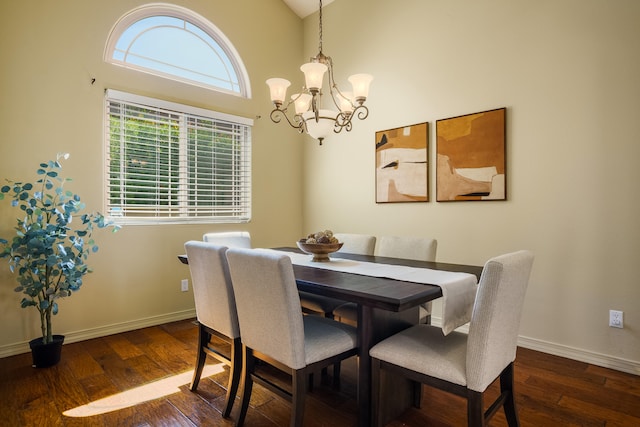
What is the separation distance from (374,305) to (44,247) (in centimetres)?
226

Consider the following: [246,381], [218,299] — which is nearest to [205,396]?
[246,381]

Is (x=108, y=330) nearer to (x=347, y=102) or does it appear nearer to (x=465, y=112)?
(x=347, y=102)

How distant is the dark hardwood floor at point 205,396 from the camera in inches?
76.6

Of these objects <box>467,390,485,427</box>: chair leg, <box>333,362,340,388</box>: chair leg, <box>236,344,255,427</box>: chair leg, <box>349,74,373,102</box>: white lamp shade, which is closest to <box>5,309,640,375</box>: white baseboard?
<box>333,362,340,388</box>: chair leg

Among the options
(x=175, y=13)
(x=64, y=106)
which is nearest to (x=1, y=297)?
(x=64, y=106)

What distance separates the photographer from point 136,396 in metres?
2.19

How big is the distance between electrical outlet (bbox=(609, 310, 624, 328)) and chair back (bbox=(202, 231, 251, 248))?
2771 millimetres

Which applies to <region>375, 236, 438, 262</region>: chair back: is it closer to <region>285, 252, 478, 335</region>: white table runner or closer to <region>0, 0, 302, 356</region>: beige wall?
<region>285, 252, 478, 335</region>: white table runner

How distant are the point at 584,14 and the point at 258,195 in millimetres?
3271

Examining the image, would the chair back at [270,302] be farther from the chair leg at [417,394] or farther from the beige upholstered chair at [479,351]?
the chair leg at [417,394]

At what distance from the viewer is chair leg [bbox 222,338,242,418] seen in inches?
78.3

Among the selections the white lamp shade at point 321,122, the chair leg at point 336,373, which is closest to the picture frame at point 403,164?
the white lamp shade at point 321,122

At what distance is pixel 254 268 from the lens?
5.45 feet

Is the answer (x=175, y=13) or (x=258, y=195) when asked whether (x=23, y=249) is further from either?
(x=175, y=13)
